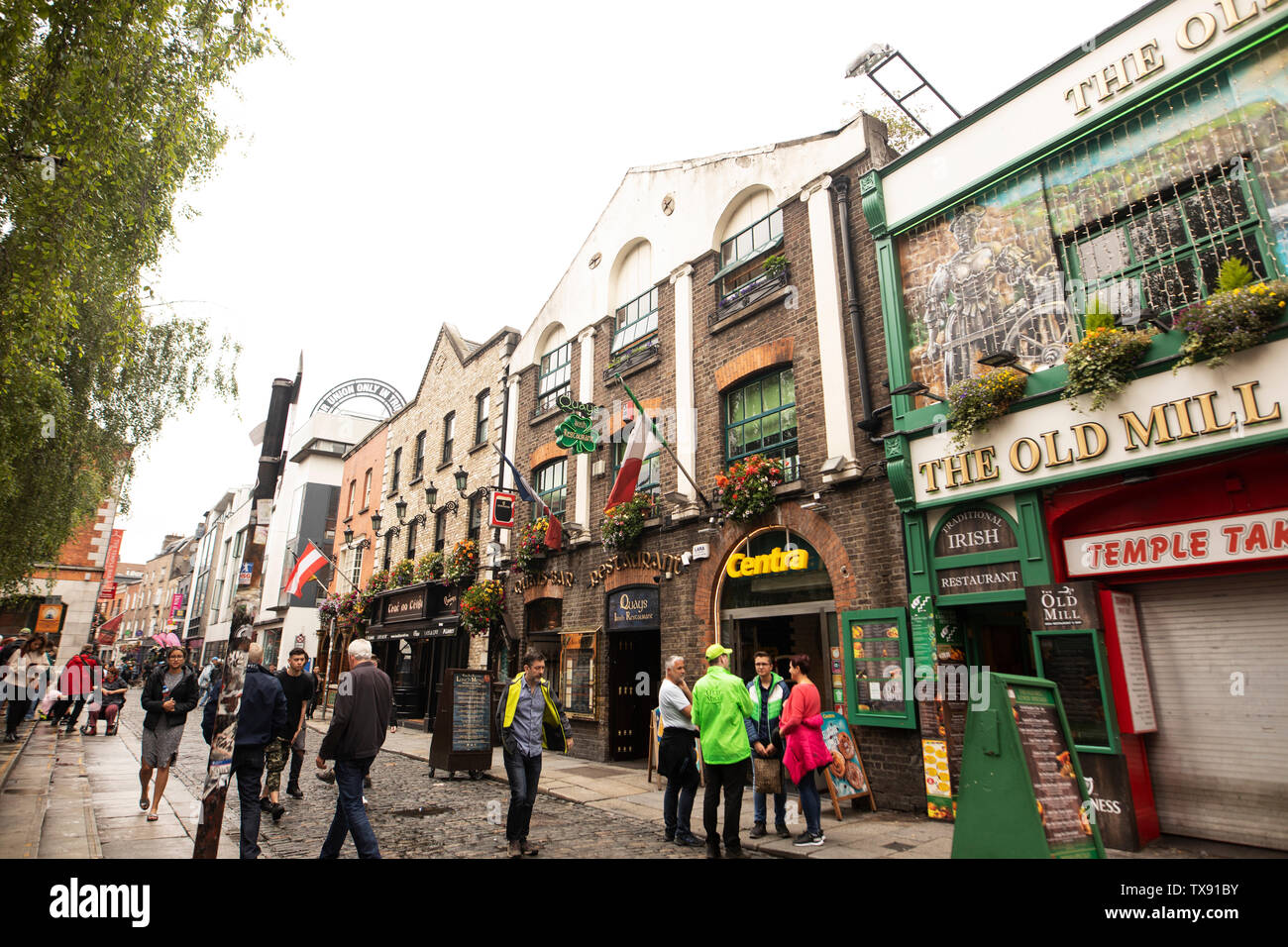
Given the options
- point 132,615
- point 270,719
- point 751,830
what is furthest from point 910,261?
point 132,615

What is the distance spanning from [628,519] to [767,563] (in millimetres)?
3155

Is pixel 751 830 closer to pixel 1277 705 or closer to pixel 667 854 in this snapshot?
pixel 667 854

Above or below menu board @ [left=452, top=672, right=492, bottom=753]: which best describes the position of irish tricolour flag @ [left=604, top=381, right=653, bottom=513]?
above

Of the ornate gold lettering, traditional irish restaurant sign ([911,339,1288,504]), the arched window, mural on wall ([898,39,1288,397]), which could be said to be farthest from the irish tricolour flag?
the ornate gold lettering

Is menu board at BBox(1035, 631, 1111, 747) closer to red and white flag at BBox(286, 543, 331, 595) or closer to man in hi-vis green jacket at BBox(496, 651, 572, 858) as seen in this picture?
man in hi-vis green jacket at BBox(496, 651, 572, 858)

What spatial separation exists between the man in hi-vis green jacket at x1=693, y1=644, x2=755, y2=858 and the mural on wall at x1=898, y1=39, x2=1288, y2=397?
15.6ft

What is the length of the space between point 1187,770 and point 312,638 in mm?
33275

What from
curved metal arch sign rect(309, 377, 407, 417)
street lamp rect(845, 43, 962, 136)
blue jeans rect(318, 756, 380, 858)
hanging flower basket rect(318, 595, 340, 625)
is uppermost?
curved metal arch sign rect(309, 377, 407, 417)

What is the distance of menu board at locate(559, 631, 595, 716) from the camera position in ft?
44.1

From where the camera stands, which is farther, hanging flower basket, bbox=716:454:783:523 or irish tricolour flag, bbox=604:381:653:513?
irish tricolour flag, bbox=604:381:653:513

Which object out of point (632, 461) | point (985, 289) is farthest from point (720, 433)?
point (985, 289)

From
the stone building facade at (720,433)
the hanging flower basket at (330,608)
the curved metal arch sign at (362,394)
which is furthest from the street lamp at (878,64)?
the curved metal arch sign at (362,394)

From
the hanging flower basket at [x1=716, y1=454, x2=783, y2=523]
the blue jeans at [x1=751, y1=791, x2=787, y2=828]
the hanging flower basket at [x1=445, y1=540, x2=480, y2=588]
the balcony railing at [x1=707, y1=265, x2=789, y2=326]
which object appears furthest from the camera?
the hanging flower basket at [x1=445, y1=540, x2=480, y2=588]

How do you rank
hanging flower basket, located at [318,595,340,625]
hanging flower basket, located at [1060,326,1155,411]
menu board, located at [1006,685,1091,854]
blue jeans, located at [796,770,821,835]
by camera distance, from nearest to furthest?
menu board, located at [1006,685,1091,854] < blue jeans, located at [796,770,821,835] < hanging flower basket, located at [1060,326,1155,411] < hanging flower basket, located at [318,595,340,625]
